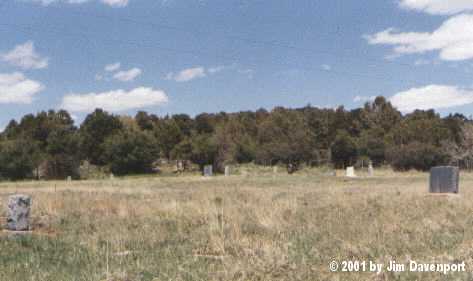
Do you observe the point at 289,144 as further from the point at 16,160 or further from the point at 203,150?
the point at 16,160

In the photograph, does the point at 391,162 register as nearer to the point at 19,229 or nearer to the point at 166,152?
the point at 166,152

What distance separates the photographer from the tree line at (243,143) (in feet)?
202

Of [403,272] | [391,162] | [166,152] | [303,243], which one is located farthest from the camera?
[166,152]

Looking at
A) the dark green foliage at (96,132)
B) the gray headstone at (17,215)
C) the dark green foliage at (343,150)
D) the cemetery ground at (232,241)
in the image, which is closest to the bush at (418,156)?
the dark green foliage at (343,150)

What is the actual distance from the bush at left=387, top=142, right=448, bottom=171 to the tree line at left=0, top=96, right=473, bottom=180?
11 cm

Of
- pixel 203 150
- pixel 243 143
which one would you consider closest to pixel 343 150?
pixel 243 143

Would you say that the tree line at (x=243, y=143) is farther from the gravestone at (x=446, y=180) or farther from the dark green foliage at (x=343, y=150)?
the gravestone at (x=446, y=180)

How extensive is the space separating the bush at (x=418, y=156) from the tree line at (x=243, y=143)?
110mm

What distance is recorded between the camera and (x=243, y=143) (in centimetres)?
7431

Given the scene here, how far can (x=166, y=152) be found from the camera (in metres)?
78.2

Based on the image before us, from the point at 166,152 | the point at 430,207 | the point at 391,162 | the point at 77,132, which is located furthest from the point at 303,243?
the point at 166,152

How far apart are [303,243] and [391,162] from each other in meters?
57.7

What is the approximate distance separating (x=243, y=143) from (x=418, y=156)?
79.2ft

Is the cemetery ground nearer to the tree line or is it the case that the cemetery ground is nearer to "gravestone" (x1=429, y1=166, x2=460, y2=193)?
"gravestone" (x1=429, y1=166, x2=460, y2=193)
